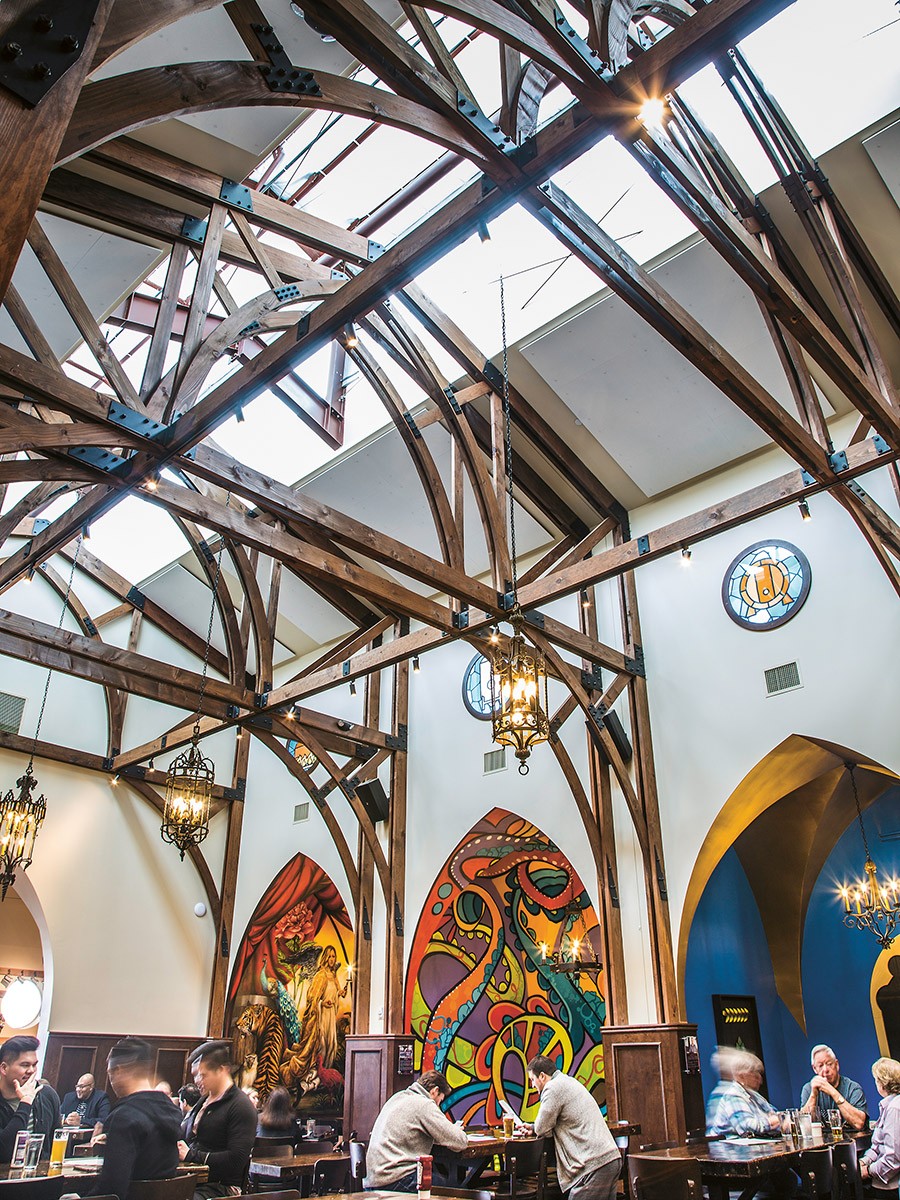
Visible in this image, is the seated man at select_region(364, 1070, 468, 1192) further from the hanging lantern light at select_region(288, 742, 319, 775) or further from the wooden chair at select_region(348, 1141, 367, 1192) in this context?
the hanging lantern light at select_region(288, 742, 319, 775)

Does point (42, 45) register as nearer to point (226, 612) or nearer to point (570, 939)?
point (226, 612)

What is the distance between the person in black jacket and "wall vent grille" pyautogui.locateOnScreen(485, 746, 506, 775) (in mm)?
6101

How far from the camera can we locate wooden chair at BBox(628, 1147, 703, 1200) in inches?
200

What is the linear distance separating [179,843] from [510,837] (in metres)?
4.36

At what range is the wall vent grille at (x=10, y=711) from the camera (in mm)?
10719

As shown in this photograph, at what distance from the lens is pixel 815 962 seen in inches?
450

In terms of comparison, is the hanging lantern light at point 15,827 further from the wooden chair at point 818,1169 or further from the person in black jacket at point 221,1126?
the wooden chair at point 818,1169

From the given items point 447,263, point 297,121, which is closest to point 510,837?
point 447,263

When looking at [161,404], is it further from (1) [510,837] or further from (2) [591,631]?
(1) [510,837]

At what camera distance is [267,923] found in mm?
12297

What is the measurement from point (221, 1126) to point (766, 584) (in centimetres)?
660

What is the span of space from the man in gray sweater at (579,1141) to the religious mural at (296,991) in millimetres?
6323

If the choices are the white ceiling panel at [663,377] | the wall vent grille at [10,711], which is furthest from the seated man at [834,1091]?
the wall vent grille at [10,711]

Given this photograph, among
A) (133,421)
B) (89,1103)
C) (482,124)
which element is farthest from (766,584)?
(89,1103)
